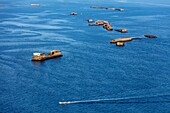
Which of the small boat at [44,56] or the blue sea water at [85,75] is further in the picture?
the small boat at [44,56]

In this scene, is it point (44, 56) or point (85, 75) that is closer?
point (85, 75)

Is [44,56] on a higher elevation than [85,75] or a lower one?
higher

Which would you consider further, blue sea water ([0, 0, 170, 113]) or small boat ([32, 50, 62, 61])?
small boat ([32, 50, 62, 61])

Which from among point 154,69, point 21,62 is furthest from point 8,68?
point 154,69

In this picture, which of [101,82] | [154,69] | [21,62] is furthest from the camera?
[21,62]

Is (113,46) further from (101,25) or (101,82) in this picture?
(101,25)

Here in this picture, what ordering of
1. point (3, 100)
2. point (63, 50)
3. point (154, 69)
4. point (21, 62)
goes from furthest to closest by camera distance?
1. point (63, 50)
2. point (21, 62)
3. point (154, 69)
4. point (3, 100)

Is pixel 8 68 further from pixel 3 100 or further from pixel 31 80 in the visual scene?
pixel 3 100

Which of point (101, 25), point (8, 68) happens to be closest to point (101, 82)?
point (8, 68)

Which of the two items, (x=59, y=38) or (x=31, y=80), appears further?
(x=59, y=38)
